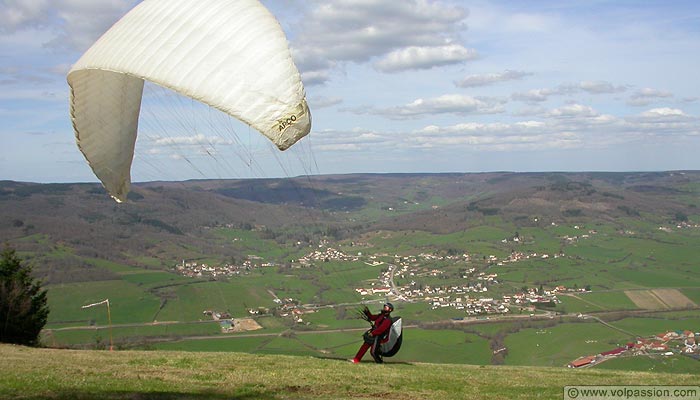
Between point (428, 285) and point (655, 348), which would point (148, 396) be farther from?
point (428, 285)

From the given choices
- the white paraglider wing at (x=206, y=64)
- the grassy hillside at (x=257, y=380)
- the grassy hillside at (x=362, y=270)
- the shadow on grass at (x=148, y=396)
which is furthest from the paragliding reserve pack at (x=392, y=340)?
the grassy hillside at (x=362, y=270)

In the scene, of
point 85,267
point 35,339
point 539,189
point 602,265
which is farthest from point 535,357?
point 539,189

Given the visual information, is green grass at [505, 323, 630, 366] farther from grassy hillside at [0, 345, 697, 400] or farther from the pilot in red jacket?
the pilot in red jacket

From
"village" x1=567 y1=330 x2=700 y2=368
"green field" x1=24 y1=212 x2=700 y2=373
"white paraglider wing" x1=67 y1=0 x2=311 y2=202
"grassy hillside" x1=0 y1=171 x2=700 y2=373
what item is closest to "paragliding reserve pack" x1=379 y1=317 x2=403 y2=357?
"white paraglider wing" x1=67 y1=0 x2=311 y2=202

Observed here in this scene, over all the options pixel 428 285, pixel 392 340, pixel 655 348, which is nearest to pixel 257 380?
pixel 392 340

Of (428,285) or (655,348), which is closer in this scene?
(655,348)

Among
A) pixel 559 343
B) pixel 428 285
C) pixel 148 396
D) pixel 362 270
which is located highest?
pixel 148 396

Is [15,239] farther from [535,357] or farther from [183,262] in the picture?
[535,357]
